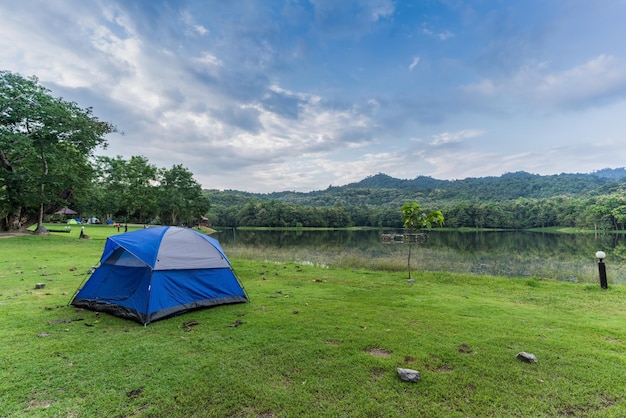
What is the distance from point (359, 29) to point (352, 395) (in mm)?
17176

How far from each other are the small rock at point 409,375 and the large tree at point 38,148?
2343 cm

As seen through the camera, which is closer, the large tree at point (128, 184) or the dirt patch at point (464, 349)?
the dirt patch at point (464, 349)

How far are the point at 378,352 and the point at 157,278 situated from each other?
4270 mm

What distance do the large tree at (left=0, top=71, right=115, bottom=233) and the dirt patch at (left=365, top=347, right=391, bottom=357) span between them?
2283 cm

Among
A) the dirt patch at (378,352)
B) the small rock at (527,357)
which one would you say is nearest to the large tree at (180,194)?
the dirt patch at (378,352)

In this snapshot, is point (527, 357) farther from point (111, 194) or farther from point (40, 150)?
point (111, 194)

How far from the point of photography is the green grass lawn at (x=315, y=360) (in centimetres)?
297

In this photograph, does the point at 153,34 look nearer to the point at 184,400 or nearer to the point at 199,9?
the point at 199,9

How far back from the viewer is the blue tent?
5.49 m

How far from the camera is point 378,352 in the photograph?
416 centimetres

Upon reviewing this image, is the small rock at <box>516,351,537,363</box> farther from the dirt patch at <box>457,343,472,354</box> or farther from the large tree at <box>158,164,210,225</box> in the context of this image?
the large tree at <box>158,164,210,225</box>

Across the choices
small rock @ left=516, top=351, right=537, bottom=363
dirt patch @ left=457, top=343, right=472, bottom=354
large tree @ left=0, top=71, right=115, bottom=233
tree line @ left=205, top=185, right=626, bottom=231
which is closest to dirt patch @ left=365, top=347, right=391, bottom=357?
dirt patch @ left=457, top=343, right=472, bottom=354

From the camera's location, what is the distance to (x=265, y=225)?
3273 inches

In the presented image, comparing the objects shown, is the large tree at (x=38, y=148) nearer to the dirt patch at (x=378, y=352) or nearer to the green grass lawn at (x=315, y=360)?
the green grass lawn at (x=315, y=360)
